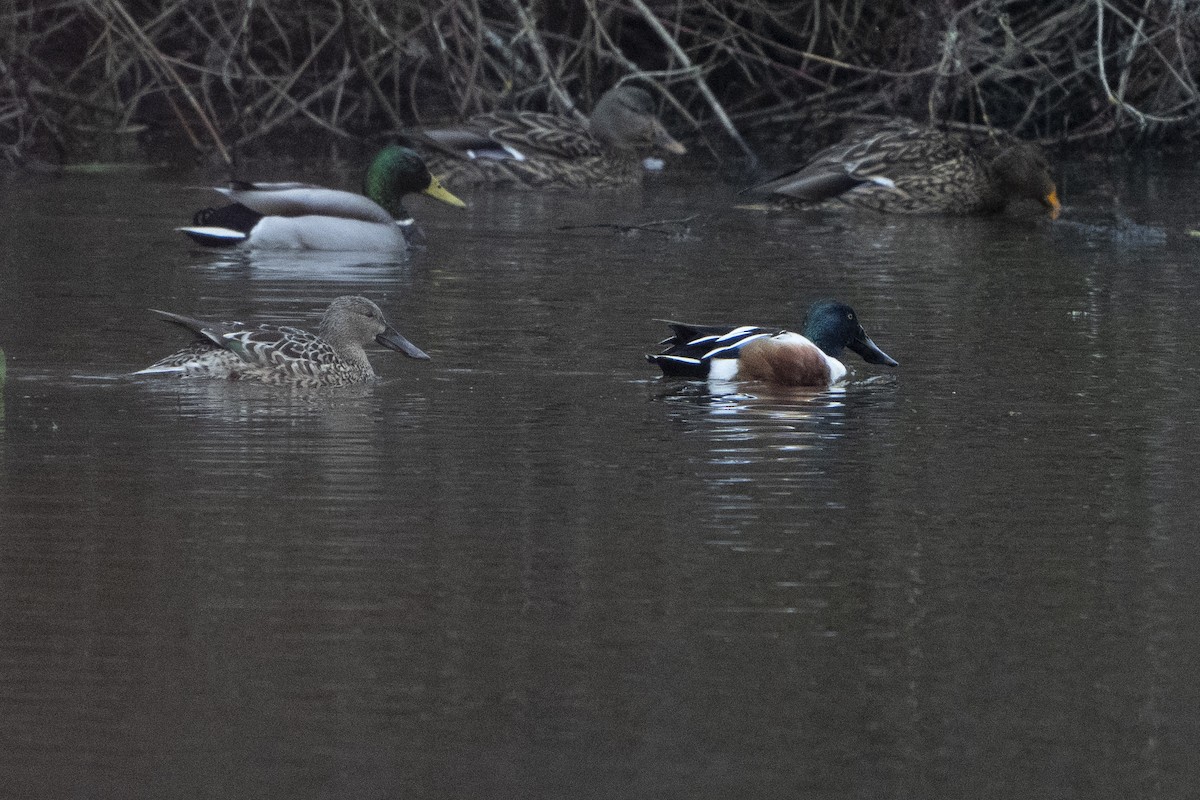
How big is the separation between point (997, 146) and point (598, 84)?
13.7 feet

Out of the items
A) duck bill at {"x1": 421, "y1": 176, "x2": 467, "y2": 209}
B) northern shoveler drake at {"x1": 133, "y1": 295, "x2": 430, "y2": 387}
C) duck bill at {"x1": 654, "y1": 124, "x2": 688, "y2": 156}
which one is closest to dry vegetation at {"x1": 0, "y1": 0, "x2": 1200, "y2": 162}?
duck bill at {"x1": 654, "y1": 124, "x2": 688, "y2": 156}

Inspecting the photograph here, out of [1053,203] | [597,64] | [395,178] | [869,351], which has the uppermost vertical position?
[597,64]

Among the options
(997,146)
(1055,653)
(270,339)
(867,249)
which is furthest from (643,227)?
(1055,653)

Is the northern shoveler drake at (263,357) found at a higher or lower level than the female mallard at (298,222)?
lower

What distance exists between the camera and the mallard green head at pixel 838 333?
939 centimetres

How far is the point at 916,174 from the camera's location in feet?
53.8

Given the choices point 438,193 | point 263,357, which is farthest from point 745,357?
point 438,193

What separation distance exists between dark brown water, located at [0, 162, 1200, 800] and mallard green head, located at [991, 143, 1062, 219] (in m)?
4.47

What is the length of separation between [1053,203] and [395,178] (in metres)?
4.29

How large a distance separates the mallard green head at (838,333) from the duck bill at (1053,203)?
20.9 feet

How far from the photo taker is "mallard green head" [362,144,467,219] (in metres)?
14.5

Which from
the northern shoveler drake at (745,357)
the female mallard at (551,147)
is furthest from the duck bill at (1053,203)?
the northern shoveler drake at (745,357)

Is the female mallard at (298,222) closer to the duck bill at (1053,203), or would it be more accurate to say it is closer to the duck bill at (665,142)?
the duck bill at (1053,203)

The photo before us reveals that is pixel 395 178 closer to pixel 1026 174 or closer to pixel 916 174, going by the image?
pixel 916 174
